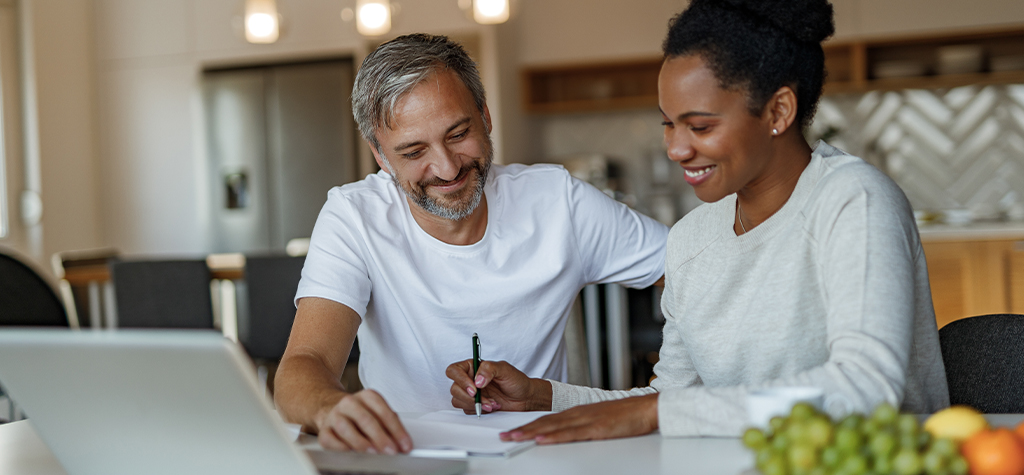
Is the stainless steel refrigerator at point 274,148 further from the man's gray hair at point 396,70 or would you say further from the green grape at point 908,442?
the green grape at point 908,442

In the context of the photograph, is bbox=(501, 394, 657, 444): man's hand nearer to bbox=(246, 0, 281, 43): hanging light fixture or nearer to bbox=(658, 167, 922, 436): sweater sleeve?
bbox=(658, 167, 922, 436): sweater sleeve

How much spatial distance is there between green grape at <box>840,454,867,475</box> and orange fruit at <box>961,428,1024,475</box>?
0.38ft

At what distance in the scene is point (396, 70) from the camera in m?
1.57

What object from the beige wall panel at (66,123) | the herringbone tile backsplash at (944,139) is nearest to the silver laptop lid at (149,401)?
the herringbone tile backsplash at (944,139)

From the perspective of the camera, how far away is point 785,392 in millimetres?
918

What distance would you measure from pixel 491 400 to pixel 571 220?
497mm

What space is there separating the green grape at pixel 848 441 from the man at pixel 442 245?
91 centimetres

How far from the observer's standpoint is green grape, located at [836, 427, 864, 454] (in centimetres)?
73

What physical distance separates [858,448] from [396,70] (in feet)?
3.53

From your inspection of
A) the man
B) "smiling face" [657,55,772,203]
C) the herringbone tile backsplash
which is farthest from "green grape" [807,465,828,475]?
the herringbone tile backsplash

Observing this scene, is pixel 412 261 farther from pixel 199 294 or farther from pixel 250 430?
pixel 199 294

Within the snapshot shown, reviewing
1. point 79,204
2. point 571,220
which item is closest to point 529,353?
point 571,220

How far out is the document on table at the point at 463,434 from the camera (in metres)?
1.03

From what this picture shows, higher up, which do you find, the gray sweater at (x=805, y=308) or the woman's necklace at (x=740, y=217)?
the woman's necklace at (x=740, y=217)
